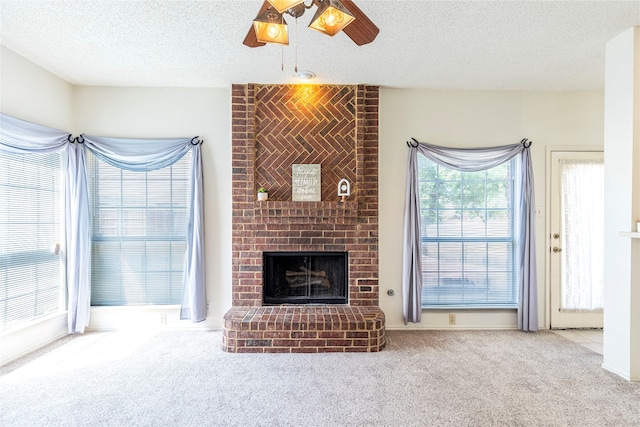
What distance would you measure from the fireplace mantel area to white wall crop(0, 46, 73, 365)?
1824 mm

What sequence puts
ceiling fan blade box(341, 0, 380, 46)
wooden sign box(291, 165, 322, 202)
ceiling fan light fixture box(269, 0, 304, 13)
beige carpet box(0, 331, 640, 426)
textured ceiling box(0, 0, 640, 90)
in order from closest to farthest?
ceiling fan light fixture box(269, 0, 304, 13) → ceiling fan blade box(341, 0, 380, 46) → beige carpet box(0, 331, 640, 426) → textured ceiling box(0, 0, 640, 90) → wooden sign box(291, 165, 322, 202)

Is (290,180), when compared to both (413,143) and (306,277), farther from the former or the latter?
(413,143)

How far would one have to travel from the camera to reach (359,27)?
167 centimetres

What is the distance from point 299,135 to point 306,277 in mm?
1596

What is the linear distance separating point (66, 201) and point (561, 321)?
5649mm

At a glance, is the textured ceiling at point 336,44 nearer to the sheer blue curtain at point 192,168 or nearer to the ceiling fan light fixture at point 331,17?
the sheer blue curtain at point 192,168

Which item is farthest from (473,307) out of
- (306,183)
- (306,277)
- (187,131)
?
(187,131)

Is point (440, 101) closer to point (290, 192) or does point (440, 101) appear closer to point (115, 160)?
point (290, 192)

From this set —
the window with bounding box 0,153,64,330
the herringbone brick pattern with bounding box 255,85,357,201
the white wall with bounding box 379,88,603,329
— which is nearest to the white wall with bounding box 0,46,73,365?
the window with bounding box 0,153,64,330

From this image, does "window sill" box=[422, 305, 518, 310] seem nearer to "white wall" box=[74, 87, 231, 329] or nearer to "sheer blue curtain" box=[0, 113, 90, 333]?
"white wall" box=[74, 87, 231, 329]

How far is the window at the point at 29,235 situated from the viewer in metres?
2.89

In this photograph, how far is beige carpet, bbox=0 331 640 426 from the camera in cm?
208

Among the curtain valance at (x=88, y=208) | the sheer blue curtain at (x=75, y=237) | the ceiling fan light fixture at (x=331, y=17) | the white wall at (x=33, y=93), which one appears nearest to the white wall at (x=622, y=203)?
the ceiling fan light fixture at (x=331, y=17)

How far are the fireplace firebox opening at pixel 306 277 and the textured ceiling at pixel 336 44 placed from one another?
1944mm
